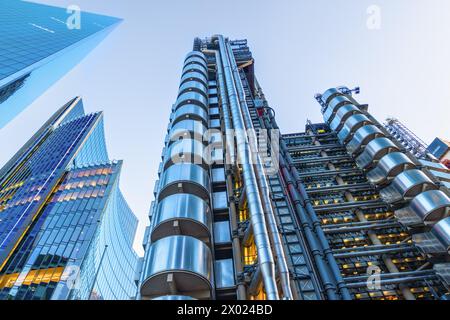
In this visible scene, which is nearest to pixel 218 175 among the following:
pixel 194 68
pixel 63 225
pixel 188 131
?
pixel 188 131

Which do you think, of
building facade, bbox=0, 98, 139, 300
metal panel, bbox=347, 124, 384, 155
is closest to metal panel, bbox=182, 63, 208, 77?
metal panel, bbox=347, 124, 384, 155

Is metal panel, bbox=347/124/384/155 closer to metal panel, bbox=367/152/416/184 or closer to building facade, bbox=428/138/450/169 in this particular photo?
metal panel, bbox=367/152/416/184

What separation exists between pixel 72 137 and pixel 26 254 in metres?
68.3

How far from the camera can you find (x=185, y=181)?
21.4 m

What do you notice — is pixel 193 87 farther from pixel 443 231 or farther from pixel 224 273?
pixel 443 231

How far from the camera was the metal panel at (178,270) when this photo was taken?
622 inches

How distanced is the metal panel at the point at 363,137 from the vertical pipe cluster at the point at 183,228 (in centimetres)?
2512

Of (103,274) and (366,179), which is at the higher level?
(103,274)

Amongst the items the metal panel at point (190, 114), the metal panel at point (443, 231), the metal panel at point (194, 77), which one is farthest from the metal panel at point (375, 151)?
the metal panel at point (194, 77)

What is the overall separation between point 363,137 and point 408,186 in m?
10.3

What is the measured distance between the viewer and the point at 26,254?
83.8m

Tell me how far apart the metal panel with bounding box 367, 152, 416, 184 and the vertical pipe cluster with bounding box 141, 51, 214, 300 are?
78.2 feet
